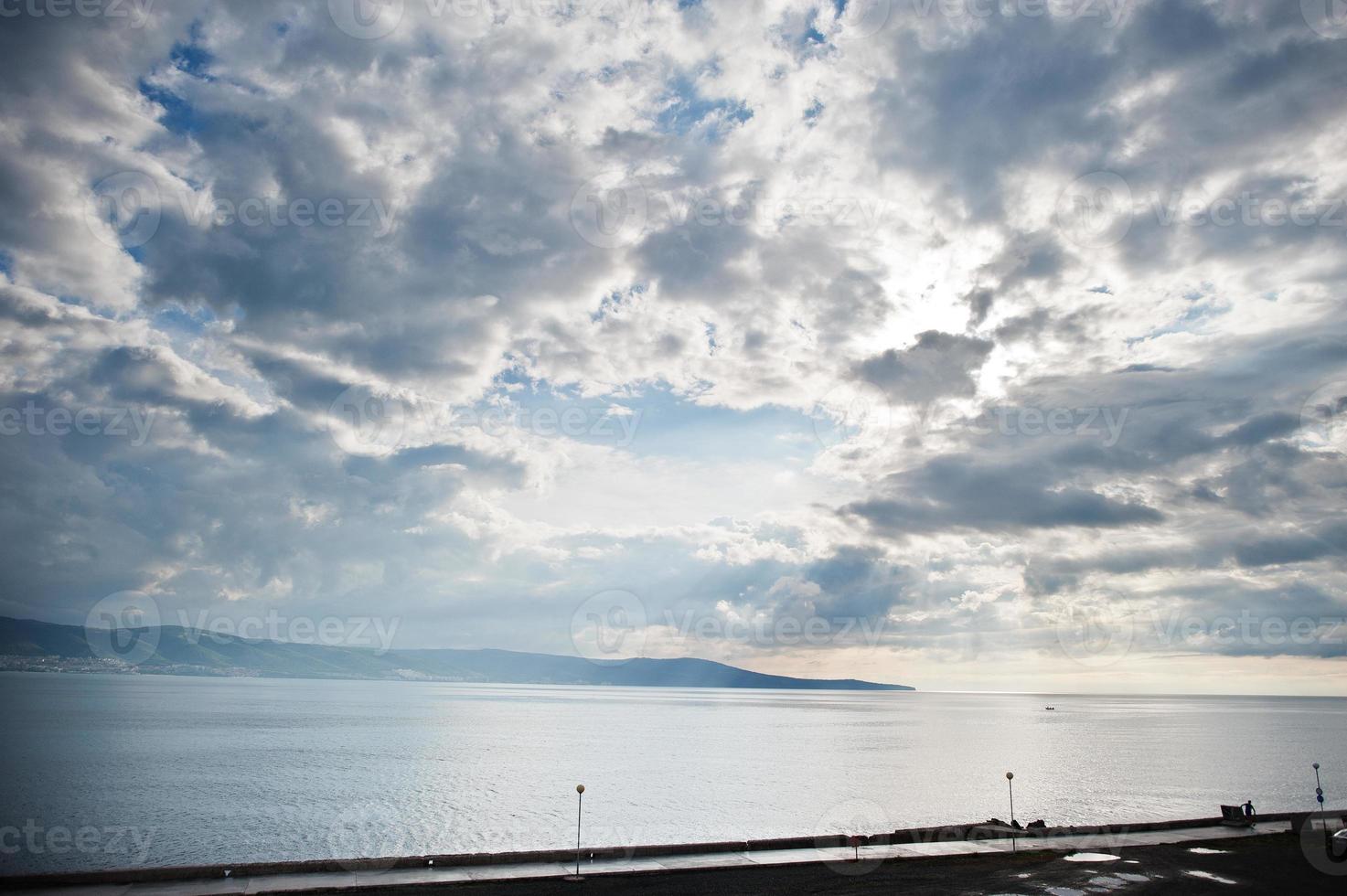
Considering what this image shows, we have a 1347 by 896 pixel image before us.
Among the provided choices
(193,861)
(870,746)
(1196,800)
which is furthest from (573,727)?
(193,861)

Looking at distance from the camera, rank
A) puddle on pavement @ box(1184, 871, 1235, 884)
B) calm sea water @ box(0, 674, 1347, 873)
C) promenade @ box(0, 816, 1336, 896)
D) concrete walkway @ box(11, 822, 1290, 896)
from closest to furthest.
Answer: concrete walkway @ box(11, 822, 1290, 896), promenade @ box(0, 816, 1336, 896), puddle on pavement @ box(1184, 871, 1235, 884), calm sea water @ box(0, 674, 1347, 873)

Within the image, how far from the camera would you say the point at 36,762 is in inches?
3725

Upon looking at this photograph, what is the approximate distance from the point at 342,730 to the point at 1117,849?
154 m

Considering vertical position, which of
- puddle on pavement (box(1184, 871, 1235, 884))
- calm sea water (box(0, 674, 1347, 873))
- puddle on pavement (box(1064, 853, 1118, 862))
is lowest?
calm sea water (box(0, 674, 1347, 873))

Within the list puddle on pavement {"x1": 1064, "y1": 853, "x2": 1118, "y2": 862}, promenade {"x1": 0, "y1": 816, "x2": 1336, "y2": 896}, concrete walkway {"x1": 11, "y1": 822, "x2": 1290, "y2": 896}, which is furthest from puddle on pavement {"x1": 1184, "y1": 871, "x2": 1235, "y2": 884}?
concrete walkway {"x1": 11, "y1": 822, "x2": 1290, "y2": 896}

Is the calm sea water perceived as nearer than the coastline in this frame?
No

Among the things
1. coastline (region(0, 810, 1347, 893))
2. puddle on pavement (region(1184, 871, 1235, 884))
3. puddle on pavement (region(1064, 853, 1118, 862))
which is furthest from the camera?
puddle on pavement (region(1064, 853, 1118, 862))

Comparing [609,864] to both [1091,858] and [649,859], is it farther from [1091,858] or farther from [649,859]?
[1091,858]

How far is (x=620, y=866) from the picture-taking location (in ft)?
114

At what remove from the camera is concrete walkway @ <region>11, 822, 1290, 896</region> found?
29.2 m

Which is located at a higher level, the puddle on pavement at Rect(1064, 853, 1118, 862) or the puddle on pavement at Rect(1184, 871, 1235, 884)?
the puddle on pavement at Rect(1184, 871, 1235, 884)

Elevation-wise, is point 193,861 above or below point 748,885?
below

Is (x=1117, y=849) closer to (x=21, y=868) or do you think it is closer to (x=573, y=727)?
(x=21, y=868)

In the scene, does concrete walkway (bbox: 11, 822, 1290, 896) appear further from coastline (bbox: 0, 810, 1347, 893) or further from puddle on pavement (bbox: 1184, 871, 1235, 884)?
puddle on pavement (bbox: 1184, 871, 1235, 884)
